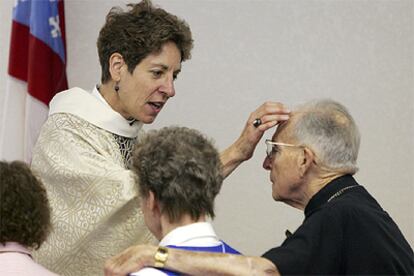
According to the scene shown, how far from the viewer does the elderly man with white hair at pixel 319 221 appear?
7.99ft

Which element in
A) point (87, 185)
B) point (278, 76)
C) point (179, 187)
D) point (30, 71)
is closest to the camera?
point (179, 187)

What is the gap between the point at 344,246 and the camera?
2.69m

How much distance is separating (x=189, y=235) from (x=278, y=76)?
2.31 metres

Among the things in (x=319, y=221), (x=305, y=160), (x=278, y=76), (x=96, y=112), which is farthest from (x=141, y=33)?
(x=278, y=76)

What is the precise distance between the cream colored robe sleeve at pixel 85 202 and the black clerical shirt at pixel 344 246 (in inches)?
24.1

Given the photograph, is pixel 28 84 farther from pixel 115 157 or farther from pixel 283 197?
pixel 283 197

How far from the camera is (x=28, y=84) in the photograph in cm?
425

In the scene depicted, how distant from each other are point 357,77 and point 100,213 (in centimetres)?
184

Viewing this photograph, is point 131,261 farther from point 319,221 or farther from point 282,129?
point 282,129

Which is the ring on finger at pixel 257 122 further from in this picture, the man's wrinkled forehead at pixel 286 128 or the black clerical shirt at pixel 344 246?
Answer: the black clerical shirt at pixel 344 246

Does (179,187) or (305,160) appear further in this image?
(305,160)

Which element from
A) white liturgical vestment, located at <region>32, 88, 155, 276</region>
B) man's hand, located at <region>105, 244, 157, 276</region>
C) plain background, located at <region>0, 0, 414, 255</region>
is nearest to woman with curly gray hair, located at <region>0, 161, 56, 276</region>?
man's hand, located at <region>105, 244, 157, 276</region>

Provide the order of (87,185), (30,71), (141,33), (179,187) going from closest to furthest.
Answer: (179,187), (87,185), (141,33), (30,71)

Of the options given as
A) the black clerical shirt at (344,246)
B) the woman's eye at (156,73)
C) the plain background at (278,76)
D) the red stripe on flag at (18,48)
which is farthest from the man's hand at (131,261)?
the plain background at (278,76)
